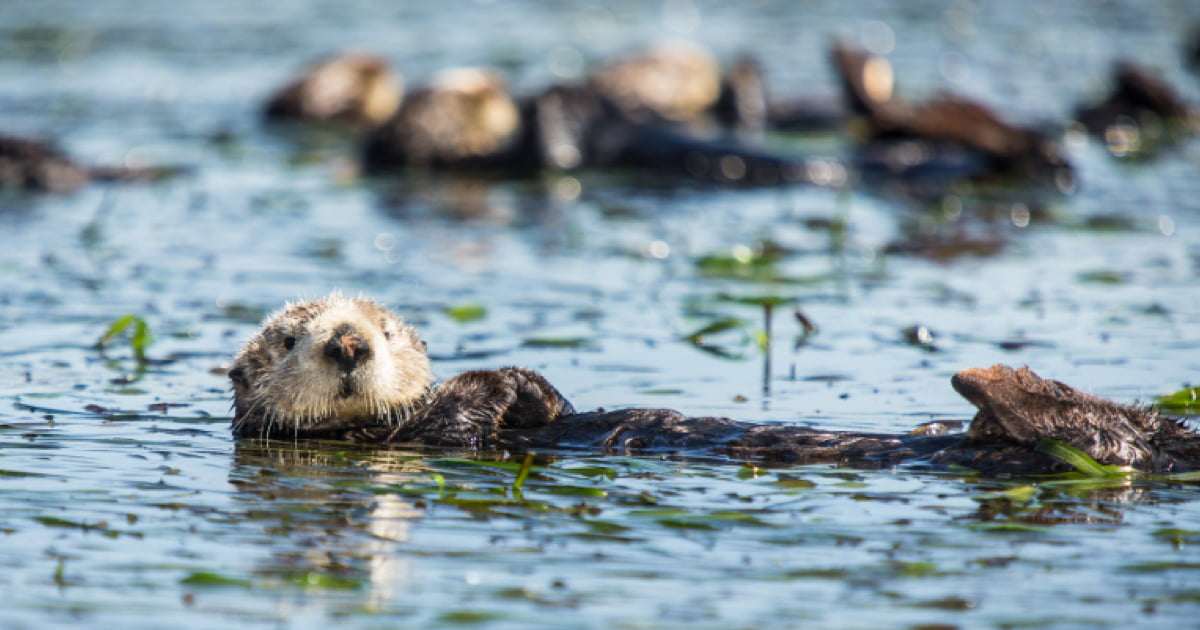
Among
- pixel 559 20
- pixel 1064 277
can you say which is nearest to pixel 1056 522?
pixel 1064 277

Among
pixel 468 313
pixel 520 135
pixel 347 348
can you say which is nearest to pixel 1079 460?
pixel 347 348

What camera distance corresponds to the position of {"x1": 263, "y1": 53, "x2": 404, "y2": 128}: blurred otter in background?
15.7 meters

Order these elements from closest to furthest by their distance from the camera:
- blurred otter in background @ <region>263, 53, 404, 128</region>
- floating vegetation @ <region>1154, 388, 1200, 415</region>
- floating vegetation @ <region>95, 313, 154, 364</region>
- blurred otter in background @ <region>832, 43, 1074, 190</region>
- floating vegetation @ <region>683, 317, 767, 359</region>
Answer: floating vegetation @ <region>1154, 388, 1200, 415</region>, floating vegetation @ <region>95, 313, 154, 364</region>, floating vegetation @ <region>683, 317, 767, 359</region>, blurred otter in background @ <region>832, 43, 1074, 190</region>, blurred otter in background @ <region>263, 53, 404, 128</region>

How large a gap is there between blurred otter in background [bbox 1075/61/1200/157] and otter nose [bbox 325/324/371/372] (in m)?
10.7

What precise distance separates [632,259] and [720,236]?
3.36ft

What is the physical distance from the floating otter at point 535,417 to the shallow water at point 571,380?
139mm

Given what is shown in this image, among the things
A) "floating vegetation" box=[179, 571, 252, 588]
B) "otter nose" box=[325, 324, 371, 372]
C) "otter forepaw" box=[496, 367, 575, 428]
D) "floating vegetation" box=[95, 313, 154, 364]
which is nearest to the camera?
"floating vegetation" box=[179, 571, 252, 588]

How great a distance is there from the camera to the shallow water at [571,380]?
360cm

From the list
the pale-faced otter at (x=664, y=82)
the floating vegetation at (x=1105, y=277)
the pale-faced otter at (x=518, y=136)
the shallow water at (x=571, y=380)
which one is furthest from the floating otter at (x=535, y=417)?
the pale-faced otter at (x=664, y=82)

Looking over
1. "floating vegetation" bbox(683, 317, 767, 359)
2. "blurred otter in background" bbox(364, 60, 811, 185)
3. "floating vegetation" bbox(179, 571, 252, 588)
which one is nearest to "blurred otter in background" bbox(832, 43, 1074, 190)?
"blurred otter in background" bbox(364, 60, 811, 185)

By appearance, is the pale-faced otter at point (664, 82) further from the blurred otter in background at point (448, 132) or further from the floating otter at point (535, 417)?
the floating otter at point (535, 417)

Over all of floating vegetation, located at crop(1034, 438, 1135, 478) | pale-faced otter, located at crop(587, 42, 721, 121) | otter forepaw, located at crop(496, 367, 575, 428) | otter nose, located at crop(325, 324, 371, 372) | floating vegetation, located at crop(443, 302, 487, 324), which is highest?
pale-faced otter, located at crop(587, 42, 721, 121)

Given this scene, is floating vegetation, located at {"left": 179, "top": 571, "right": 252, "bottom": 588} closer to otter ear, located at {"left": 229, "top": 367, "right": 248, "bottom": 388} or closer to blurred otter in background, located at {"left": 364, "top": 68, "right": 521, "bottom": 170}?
otter ear, located at {"left": 229, "top": 367, "right": 248, "bottom": 388}

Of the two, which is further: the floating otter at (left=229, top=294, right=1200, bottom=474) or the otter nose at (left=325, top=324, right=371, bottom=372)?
the otter nose at (left=325, top=324, right=371, bottom=372)
